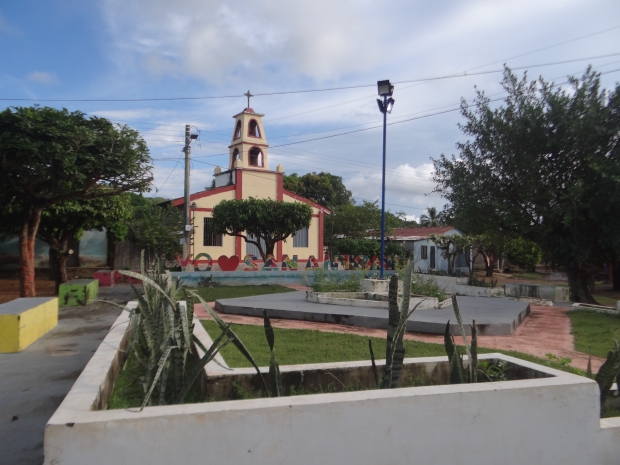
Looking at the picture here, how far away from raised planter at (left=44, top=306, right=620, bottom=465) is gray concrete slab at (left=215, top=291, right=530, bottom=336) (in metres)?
5.42

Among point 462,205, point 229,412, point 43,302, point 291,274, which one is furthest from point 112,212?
point 229,412

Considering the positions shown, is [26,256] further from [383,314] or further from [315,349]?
[315,349]

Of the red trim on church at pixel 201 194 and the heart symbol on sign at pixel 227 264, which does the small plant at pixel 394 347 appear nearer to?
the heart symbol on sign at pixel 227 264

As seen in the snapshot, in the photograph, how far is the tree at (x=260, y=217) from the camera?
72.7 ft

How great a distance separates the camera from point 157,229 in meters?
21.1

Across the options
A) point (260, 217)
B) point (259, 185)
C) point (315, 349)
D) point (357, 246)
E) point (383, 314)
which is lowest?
point (315, 349)

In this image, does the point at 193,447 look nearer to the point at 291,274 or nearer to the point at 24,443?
the point at 24,443

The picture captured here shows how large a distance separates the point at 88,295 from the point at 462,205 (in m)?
10.8

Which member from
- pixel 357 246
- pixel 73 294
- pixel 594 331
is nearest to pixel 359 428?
pixel 594 331

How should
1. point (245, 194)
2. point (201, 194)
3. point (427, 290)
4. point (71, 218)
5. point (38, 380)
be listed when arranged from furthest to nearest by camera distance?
point (245, 194) < point (201, 194) < point (71, 218) < point (427, 290) < point (38, 380)

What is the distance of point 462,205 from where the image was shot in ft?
49.3

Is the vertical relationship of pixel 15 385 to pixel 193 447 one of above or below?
below

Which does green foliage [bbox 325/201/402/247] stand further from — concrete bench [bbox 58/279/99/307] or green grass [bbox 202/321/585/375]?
green grass [bbox 202/321/585/375]

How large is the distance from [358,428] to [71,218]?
52.6 feet
